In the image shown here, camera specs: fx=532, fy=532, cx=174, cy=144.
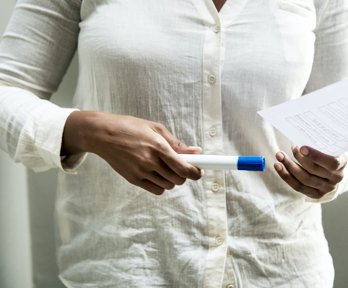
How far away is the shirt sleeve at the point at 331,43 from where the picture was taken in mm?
688

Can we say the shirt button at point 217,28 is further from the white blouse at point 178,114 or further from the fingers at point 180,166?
the fingers at point 180,166

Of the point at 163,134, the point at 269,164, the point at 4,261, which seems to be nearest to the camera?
the point at 163,134

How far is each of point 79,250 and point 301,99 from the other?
1.10 ft

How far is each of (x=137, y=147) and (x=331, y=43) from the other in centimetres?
32

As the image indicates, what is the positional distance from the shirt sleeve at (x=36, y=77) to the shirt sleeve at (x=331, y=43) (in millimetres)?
315

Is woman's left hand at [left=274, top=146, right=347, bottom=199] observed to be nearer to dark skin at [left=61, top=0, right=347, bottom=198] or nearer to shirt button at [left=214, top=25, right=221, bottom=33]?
dark skin at [left=61, top=0, right=347, bottom=198]

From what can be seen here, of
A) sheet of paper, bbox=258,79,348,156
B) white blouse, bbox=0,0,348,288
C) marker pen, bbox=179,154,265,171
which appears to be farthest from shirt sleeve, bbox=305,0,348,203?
marker pen, bbox=179,154,265,171

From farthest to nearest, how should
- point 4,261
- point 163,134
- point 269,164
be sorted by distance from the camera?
point 4,261 < point 269,164 < point 163,134

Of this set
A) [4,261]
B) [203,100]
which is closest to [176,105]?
[203,100]

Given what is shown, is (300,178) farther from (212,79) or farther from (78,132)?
(78,132)

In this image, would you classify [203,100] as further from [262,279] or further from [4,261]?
[4,261]

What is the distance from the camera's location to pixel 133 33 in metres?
0.61

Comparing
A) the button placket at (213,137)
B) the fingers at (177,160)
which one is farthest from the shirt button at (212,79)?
the fingers at (177,160)

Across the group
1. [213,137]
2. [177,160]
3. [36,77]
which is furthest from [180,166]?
[36,77]
